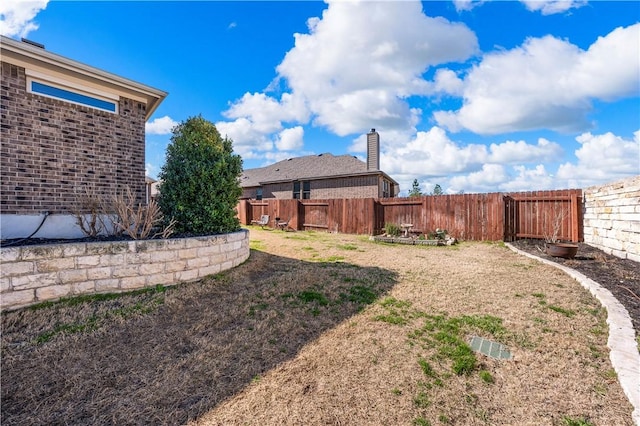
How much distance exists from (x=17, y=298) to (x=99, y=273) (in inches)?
34.2

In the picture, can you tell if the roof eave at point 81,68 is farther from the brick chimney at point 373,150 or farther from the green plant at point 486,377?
the brick chimney at point 373,150

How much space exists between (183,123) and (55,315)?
19.4ft

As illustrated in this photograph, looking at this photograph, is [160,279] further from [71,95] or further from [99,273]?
[71,95]

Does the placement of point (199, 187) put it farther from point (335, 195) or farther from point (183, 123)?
point (335, 195)

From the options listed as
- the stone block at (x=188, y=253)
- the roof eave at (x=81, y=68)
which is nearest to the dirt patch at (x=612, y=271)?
the stone block at (x=188, y=253)

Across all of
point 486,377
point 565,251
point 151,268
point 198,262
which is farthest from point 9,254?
point 565,251

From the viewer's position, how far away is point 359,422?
2195mm

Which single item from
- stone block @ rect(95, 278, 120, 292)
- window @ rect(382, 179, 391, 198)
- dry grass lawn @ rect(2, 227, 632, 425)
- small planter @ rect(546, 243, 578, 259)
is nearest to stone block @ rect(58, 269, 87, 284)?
stone block @ rect(95, 278, 120, 292)

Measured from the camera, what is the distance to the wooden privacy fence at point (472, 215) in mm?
9789

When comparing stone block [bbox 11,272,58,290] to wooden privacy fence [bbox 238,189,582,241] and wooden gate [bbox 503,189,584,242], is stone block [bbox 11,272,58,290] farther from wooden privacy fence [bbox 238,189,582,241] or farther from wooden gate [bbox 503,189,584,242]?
wooden gate [bbox 503,189,584,242]

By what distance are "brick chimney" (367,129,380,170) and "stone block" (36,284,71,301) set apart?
56.7 ft

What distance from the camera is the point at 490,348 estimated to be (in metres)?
3.23

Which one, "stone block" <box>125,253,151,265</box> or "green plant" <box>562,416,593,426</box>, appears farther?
"stone block" <box>125,253,151,265</box>

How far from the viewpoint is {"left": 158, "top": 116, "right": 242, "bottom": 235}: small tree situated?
18.7 feet
